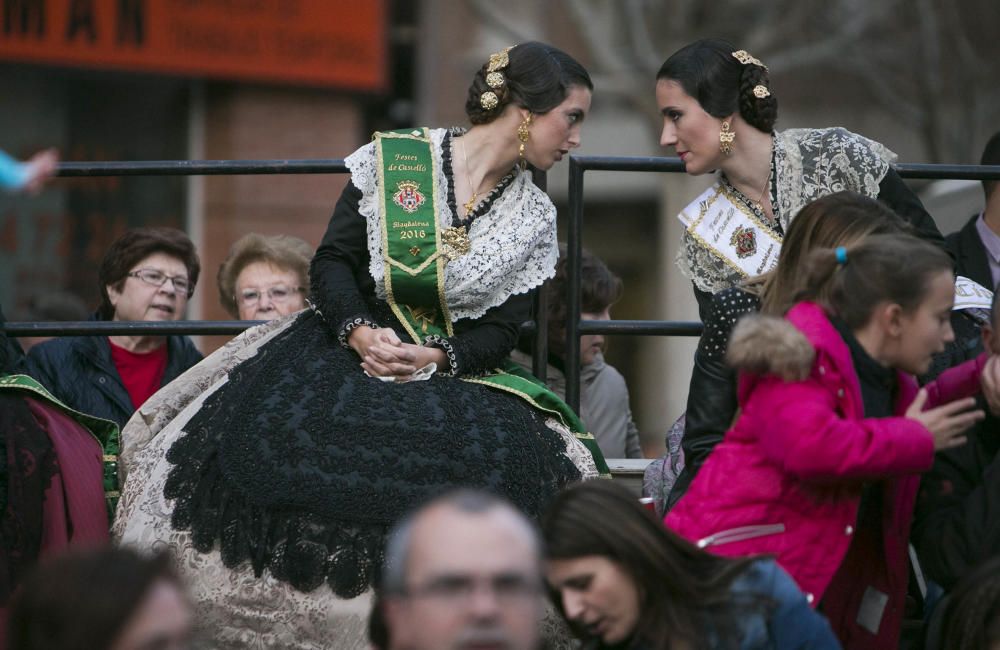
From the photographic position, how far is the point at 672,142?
16.5 feet

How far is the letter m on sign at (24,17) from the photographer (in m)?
12.0

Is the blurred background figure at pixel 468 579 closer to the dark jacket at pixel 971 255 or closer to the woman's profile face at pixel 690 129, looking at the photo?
the woman's profile face at pixel 690 129

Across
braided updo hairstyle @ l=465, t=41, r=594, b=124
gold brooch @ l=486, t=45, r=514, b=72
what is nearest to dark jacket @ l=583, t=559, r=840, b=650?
braided updo hairstyle @ l=465, t=41, r=594, b=124

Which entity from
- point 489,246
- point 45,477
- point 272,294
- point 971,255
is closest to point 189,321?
point 272,294

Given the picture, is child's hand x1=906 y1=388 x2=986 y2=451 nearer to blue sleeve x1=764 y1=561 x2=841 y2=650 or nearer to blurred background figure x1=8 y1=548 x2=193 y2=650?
blue sleeve x1=764 y1=561 x2=841 y2=650

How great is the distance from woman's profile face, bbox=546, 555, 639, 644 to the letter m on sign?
960 centimetres

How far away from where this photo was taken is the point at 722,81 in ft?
16.5

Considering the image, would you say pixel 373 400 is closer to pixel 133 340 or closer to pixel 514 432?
pixel 514 432

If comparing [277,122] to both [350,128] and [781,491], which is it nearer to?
[350,128]

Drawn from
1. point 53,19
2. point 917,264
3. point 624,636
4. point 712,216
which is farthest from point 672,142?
point 53,19

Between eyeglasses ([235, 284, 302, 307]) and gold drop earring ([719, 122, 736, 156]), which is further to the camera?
eyeglasses ([235, 284, 302, 307])

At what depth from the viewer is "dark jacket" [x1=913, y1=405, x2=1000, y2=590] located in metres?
3.95

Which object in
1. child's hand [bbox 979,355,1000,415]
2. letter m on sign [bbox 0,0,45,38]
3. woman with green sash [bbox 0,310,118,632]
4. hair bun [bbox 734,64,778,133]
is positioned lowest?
woman with green sash [bbox 0,310,118,632]

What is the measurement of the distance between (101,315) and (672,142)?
219 centimetres
